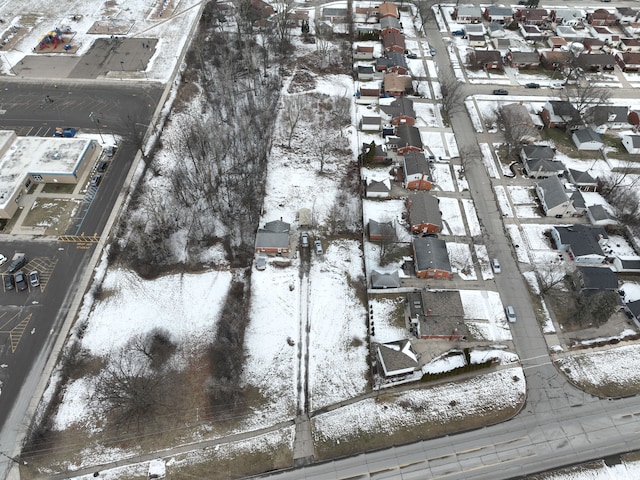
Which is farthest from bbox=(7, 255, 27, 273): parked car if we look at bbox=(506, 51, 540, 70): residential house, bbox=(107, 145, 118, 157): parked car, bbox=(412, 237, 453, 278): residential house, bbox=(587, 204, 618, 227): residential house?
bbox=(506, 51, 540, 70): residential house

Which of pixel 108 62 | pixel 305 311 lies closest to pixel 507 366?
pixel 305 311

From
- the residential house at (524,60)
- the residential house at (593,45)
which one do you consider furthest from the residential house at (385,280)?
the residential house at (593,45)

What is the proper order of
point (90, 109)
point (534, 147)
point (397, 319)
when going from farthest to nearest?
1. point (90, 109)
2. point (534, 147)
3. point (397, 319)

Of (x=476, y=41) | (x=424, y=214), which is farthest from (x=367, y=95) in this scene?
(x=476, y=41)

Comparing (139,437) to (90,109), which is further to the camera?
(90,109)

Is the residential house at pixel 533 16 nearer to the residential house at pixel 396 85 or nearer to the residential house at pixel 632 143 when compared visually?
the residential house at pixel 396 85

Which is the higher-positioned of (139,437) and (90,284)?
(90,284)

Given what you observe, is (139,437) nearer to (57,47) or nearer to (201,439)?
(201,439)

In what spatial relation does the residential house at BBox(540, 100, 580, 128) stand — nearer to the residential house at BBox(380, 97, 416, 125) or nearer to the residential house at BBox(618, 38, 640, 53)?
the residential house at BBox(380, 97, 416, 125)
